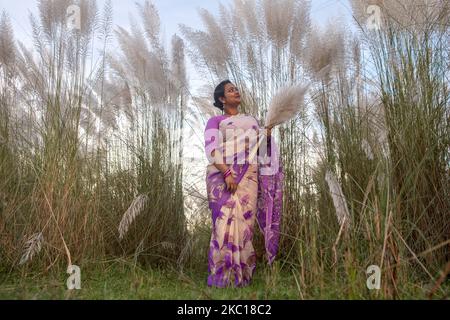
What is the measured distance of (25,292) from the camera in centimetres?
268

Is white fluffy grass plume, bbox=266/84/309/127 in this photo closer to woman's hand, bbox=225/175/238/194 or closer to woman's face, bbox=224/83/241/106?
woman's hand, bbox=225/175/238/194

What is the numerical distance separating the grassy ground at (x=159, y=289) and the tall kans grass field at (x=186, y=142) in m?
0.02

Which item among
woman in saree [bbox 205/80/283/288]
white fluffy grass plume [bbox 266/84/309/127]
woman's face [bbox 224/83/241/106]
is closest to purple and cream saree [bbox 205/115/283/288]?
woman in saree [bbox 205/80/283/288]

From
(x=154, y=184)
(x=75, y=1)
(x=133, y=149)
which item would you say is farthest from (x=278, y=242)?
(x=75, y=1)

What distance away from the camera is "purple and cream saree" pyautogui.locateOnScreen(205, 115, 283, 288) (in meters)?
3.70

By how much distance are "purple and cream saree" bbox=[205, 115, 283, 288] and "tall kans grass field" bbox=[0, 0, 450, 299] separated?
0.61 feet

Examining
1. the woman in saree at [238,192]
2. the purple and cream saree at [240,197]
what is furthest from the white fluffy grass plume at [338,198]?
the purple and cream saree at [240,197]

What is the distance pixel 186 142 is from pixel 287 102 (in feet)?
6.01

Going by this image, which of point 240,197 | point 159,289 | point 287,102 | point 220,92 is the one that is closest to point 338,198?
point 287,102

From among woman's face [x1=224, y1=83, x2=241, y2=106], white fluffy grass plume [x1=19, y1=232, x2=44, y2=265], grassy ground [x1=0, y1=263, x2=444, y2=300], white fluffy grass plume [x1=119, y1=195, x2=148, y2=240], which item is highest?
woman's face [x1=224, y1=83, x2=241, y2=106]

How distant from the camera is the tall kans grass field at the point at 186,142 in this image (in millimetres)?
3094

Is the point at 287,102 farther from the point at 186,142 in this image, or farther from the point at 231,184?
the point at 186,142
